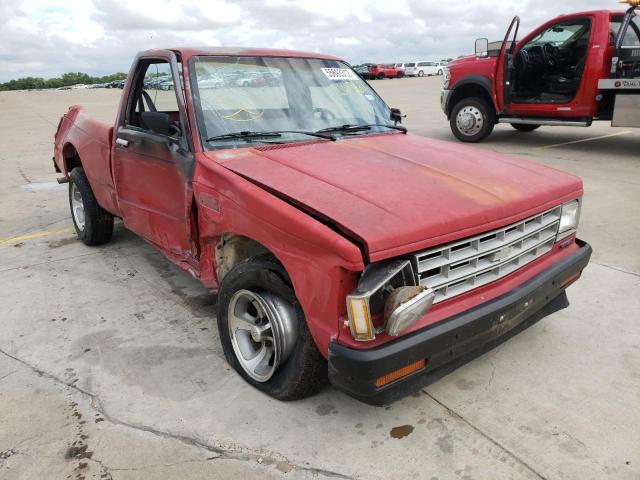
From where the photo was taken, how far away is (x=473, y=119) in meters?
9.71

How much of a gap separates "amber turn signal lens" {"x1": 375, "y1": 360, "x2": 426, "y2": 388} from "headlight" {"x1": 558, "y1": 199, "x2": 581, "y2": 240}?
4.23 feet

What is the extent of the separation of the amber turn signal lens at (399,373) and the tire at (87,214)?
3.64 meters

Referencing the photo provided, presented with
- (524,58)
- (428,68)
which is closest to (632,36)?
(524,58)

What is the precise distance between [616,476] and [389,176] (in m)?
1.64

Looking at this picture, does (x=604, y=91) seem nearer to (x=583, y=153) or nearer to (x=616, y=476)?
(x=583, y=153)

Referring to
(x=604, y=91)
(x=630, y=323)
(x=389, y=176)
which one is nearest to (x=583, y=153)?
(x=604, y=91)

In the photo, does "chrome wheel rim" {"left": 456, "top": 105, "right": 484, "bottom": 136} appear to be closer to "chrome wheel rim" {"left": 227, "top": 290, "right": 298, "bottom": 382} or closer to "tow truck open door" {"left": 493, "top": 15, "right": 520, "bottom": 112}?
"tow truck open door" {"left": 493, "top": 15, "right": 520, "bottom": 112}

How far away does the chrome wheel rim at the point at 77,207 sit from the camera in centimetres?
511

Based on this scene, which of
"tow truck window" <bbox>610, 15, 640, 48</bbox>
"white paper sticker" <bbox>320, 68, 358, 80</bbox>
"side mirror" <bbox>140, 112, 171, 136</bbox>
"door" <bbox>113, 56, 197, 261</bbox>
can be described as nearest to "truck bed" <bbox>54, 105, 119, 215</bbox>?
"door" <bbox>113, 56, 197, 261</bbox>

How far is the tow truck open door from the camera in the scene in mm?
8852

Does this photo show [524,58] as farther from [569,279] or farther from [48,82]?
[48,82]

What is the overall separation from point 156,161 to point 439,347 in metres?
2.18

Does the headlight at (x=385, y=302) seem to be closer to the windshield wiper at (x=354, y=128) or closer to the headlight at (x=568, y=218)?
the headlight at (x=568, y=218)

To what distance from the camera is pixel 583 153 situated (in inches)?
344
